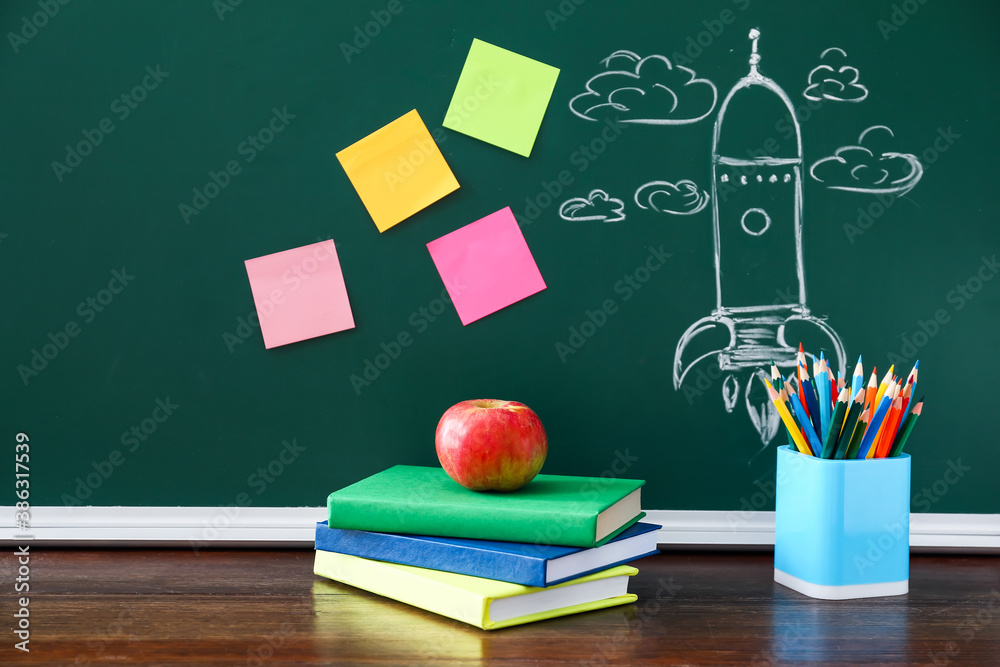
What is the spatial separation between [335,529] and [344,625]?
125 millimetres

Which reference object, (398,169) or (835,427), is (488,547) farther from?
(398,169)

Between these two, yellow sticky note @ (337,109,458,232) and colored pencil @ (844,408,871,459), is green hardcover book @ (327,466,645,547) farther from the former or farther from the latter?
yellow sticky note @ (337,109,458,232)

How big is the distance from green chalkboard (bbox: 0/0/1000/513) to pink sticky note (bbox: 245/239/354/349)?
0.05 ft

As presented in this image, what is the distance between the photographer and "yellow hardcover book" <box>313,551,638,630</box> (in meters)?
0.70

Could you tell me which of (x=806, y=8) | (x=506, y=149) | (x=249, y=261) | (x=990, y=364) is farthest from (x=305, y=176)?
(x=990, y=364)

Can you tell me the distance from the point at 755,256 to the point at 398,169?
46cm

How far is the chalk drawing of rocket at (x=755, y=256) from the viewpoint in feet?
3.14

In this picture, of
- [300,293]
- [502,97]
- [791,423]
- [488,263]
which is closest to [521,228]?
[488,263]

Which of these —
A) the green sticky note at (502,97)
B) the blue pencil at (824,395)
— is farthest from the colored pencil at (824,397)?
the green sticky note at (502,97)

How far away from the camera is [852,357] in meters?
0.96

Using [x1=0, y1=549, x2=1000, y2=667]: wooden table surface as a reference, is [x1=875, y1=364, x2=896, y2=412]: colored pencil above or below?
above

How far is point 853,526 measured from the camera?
2.54ft

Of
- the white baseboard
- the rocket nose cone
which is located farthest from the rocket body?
the white baseboard

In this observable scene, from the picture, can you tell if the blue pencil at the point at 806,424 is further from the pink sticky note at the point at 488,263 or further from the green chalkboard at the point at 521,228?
the pink sticky note at the point at 488,263
